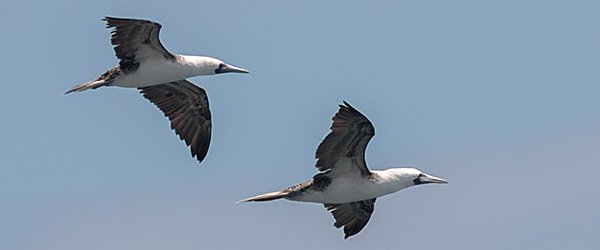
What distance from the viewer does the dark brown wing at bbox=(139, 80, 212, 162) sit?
40.5 m

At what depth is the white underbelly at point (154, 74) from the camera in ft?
120

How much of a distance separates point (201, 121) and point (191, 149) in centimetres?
84

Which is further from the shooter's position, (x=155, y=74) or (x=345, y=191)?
(x=155, y=74)

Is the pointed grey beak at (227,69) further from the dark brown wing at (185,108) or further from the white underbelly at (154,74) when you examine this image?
the dark brown wing at (185,108)

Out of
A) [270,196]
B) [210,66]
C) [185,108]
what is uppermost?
[210,66]

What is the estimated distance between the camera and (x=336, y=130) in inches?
1325

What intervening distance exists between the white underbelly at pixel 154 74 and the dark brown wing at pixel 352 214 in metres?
4.49

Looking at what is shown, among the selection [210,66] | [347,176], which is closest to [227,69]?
[210,66]

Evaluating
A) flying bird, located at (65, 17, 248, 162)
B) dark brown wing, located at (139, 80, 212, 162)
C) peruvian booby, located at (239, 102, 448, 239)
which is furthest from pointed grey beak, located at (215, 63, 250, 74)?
peruvian booby, located at (239, 102, 448, 239)

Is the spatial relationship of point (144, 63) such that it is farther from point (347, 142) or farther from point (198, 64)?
Answer: point (347, 142)

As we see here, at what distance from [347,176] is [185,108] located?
23.2ft

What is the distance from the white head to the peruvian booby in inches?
150

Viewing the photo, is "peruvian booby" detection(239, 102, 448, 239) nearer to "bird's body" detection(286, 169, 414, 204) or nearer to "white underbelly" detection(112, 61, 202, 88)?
"bird's body" detection(286, 169, 414, 204)

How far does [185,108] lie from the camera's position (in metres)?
40.7
